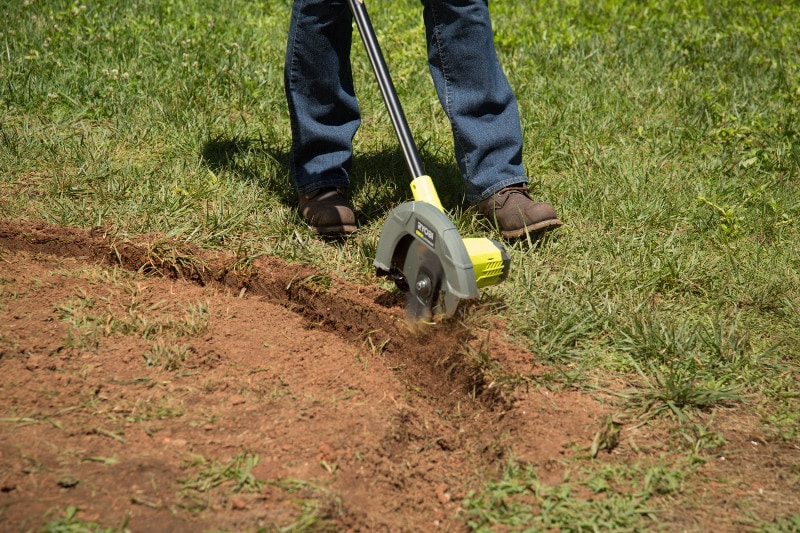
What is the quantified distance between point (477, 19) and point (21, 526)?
2333 mm

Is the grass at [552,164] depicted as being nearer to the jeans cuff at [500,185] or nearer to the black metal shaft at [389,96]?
the jeans cuff at [500,185]

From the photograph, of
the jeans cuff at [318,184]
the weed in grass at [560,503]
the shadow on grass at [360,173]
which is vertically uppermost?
the jeans cuff at [318,184]

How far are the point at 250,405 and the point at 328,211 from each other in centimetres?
114

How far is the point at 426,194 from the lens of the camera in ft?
9.27

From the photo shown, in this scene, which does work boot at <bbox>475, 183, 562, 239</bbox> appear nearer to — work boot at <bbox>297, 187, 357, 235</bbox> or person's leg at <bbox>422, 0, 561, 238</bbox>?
A: person's leg at <bbox>422, 0, 561, 238</bbox>

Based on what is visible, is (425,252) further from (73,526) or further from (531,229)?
(73,526)

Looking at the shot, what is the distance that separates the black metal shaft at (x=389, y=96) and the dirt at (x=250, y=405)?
53 cm

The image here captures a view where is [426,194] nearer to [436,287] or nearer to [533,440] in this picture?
[436,287]

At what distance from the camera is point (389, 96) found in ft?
9.76

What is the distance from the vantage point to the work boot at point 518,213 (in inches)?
127

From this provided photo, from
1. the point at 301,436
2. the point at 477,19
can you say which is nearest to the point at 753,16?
the point at 477,19

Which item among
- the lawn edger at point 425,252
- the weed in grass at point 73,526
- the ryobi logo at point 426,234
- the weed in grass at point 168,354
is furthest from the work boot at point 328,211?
the weed in grass at point 73,526

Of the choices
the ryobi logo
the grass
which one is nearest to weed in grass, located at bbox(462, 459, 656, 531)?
the grass

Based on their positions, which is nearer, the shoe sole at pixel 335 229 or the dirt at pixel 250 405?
the dirt at pixel 250 405
